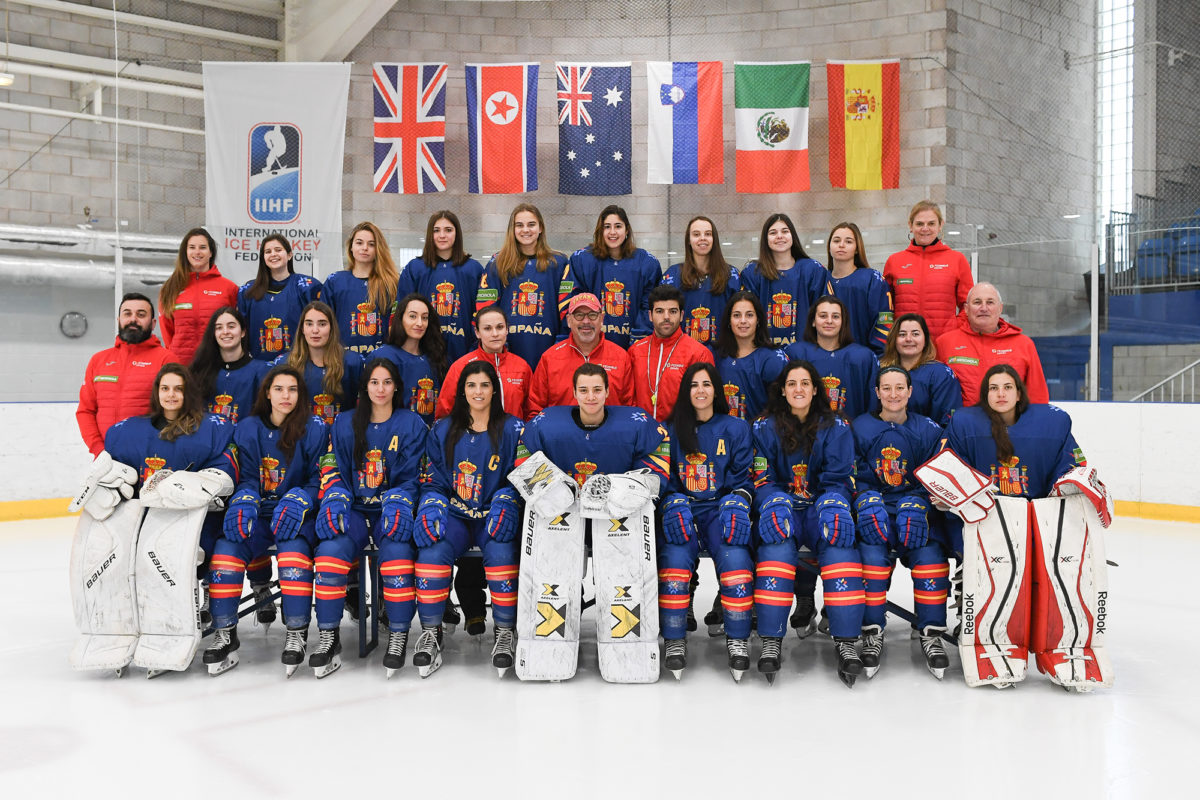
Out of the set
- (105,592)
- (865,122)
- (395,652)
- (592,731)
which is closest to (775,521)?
(592,731)

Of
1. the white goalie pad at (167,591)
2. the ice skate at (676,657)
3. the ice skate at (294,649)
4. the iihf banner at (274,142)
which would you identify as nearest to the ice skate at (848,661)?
the ice skate at (676,657)

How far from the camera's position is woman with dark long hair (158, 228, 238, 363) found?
5.06 meters

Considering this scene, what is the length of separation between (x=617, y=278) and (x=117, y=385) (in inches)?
101

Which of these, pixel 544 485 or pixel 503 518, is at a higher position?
pixel 544 485

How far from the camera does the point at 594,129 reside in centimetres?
1035

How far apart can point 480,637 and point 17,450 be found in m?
5.08

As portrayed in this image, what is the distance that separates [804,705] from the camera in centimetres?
350

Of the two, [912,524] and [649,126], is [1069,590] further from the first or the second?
[649,126]

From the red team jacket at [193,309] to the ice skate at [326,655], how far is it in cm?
195

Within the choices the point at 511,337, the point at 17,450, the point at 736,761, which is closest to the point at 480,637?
the point at 511,337

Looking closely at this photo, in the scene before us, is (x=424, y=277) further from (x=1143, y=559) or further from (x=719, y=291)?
(x=1143, y=559)

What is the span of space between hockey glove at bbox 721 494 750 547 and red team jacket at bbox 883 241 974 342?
190 centimetres

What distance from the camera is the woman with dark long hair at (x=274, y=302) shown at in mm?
4930

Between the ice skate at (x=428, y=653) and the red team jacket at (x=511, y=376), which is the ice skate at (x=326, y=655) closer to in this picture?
the ice skate at (x=428, y=653)
